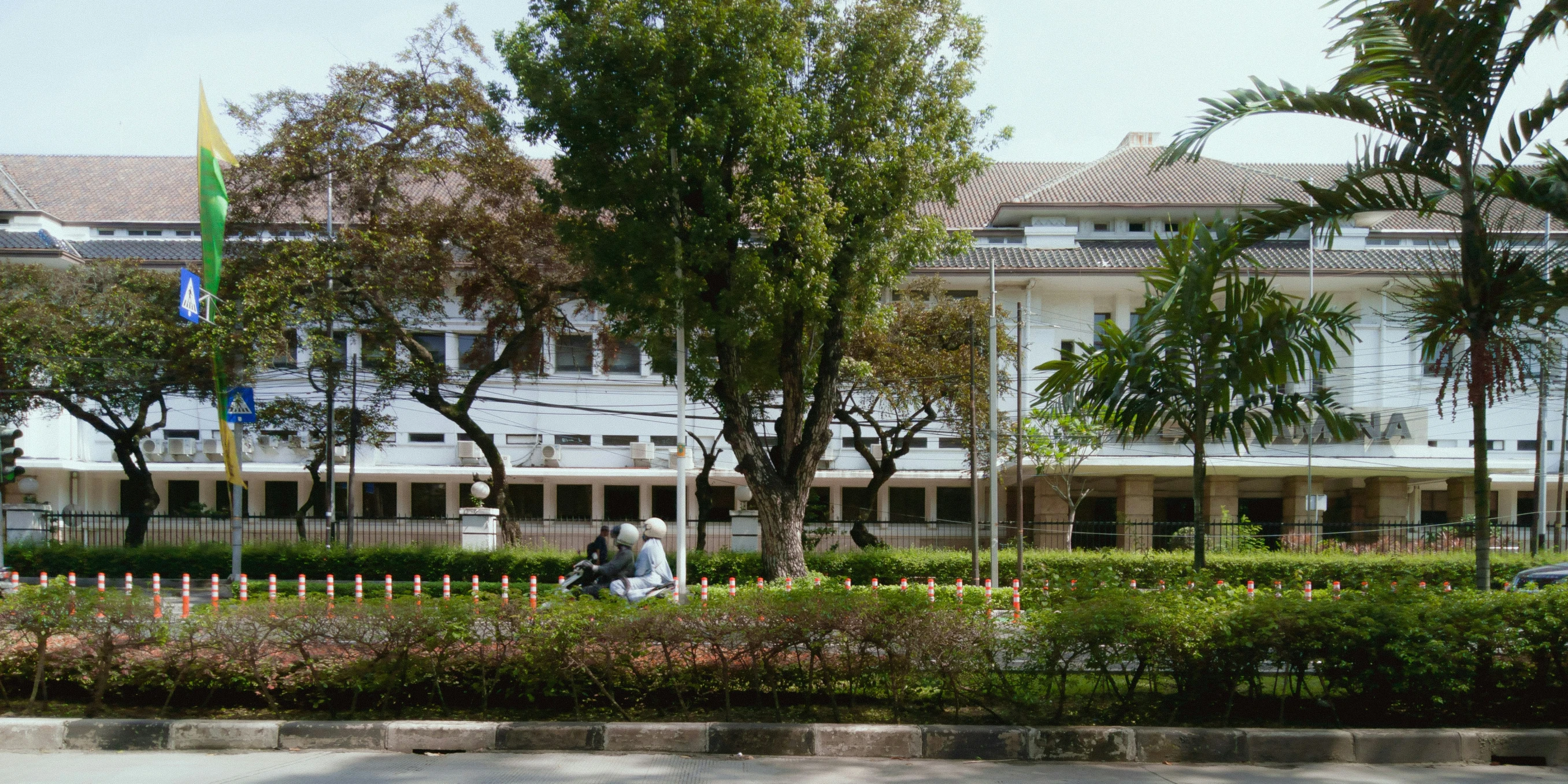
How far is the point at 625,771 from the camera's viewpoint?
6.63 metres

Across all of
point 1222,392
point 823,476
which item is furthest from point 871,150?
point 823,476

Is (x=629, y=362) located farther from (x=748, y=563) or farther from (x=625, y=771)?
(x=625, y=771)

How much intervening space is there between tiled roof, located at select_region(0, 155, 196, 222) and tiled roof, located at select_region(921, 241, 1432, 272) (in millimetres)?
28886

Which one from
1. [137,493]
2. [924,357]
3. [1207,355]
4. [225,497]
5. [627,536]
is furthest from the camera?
[225,497]

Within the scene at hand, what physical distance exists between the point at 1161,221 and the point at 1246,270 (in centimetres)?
671

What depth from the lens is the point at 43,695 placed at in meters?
7.77

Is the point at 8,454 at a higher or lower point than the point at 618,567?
higher

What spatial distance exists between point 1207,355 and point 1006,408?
24742 mm

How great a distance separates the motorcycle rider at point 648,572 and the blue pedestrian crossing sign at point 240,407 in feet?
33.7

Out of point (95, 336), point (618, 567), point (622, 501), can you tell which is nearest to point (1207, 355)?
point (618, 567)

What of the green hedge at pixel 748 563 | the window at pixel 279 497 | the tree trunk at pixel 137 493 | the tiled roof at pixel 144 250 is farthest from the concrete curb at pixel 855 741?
the window at pixel 279 497

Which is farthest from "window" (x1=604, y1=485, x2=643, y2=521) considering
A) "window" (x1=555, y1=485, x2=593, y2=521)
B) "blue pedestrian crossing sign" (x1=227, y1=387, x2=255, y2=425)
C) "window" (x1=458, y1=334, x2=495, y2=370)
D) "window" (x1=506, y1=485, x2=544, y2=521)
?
"blue pedestrian crossing sign" (x1=227, y1=387, x2=255, y2=425)

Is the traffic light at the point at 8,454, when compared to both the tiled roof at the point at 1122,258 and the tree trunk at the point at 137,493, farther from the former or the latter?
the tiled roof at the point at 1122,258

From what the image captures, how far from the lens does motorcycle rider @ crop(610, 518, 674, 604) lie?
11.2 meters
